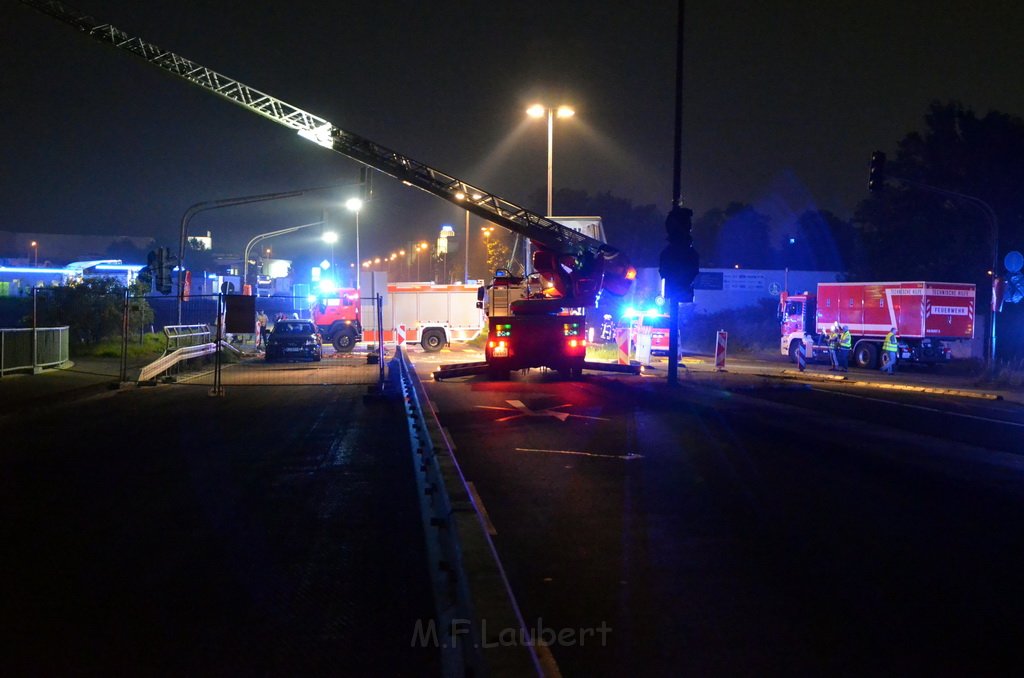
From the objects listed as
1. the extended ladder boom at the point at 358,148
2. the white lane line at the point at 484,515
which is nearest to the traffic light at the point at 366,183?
the extended ladder boom at the point at 358,148

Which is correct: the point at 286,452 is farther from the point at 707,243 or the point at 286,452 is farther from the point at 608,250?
the point at 707,243

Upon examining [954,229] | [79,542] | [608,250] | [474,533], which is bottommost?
[79,542]

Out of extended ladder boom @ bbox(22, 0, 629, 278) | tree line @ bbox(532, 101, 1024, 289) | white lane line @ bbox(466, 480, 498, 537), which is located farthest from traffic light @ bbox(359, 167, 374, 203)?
tree line @ bbox(532, 101, 1024, 289)

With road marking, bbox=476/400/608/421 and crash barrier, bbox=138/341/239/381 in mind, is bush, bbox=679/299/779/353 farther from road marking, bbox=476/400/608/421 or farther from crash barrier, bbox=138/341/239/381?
road marking, bbox=476/400/608/421

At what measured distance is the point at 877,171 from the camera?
24531 millimetres

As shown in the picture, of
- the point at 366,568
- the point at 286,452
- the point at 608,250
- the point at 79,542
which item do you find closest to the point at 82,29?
the point at 608,250

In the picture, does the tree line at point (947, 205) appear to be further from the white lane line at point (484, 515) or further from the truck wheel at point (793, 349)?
the white lane line at point (484, 515)

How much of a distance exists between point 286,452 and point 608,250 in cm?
1384

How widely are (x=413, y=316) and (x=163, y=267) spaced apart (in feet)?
52.6

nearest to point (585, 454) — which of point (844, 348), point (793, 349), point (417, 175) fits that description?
point (417, 175)

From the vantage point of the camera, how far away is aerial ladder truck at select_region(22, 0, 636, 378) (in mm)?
23094

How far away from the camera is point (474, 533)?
5656mm

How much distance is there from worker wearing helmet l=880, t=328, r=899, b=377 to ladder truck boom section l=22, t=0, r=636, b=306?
499 inches

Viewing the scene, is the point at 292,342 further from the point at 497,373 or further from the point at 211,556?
the point at 211,556
